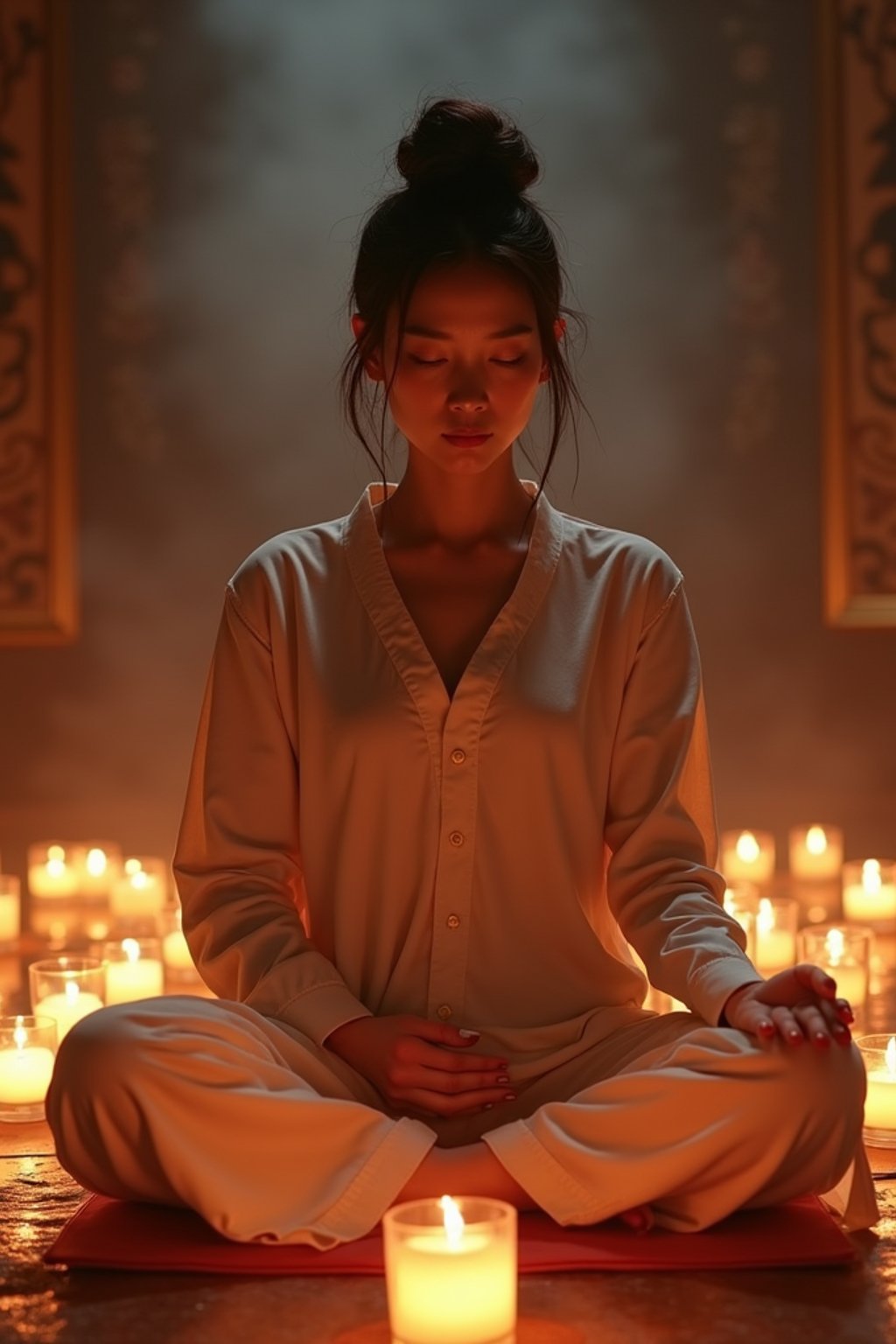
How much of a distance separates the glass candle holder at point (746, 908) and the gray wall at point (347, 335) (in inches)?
37.8

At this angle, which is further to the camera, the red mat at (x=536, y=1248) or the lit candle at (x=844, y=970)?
the lit candle at (x=844, y=970)

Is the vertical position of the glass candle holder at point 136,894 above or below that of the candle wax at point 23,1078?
above

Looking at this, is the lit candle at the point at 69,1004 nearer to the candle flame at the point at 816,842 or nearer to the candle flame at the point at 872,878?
the candle flame at the point at 872,878

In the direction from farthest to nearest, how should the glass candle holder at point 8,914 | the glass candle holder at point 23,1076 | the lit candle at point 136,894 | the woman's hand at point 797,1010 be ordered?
1. the lit candle at point 136,894
2. the glass candle holder at point 8,914
3. the glass candle holder at point 23,1076
4. the woman's hand at point 797,1010

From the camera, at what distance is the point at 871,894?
363 centimetres

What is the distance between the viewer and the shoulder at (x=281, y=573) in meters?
2.25

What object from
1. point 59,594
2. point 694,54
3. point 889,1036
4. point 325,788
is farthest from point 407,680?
point 694,54

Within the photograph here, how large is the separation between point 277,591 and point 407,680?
21 centimetres

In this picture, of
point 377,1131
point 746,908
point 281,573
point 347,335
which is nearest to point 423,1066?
point 377,1131

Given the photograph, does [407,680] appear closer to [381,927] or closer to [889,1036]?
[381,927]

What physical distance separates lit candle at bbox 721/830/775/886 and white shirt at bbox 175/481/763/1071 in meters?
1.73

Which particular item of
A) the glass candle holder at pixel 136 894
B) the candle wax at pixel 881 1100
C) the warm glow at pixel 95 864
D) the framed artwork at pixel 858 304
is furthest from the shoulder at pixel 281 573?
the framed artwork at pixel 858 304

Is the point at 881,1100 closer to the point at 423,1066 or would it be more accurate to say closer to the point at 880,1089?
the point at 880,1089

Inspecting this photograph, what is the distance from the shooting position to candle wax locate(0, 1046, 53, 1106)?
248 centimetres
